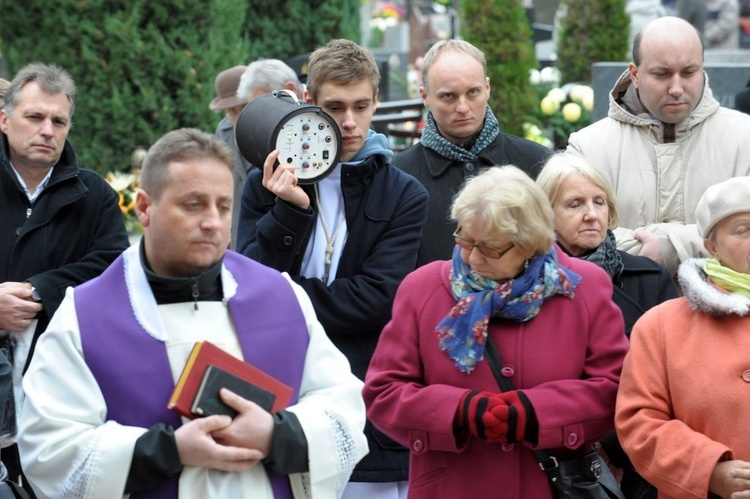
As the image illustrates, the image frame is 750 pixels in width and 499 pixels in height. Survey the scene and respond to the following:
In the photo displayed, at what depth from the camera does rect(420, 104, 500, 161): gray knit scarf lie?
5465 mm

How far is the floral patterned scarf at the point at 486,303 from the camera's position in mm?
3898

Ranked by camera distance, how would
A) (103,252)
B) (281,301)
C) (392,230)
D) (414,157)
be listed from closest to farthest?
(281,301) < (392,230) < (103,252) < (414,157)

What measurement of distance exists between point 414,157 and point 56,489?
2592 mm

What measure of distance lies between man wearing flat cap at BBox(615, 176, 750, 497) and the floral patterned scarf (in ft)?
1.03

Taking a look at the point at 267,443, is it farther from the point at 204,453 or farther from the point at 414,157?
the point at 414,157

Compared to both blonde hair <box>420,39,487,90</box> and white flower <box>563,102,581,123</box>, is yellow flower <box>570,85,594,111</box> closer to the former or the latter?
white flower <box>563,102,581,123</box>

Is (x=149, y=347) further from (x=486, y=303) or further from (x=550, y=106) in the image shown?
(x=550, y=106)

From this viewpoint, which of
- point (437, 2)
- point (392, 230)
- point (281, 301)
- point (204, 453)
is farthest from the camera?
point (437, 2)

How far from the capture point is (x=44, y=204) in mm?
5293

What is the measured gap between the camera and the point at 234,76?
877 centimetres

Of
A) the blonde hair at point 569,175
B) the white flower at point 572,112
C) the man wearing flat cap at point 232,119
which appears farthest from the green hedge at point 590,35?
the blonde hair at point 569,175

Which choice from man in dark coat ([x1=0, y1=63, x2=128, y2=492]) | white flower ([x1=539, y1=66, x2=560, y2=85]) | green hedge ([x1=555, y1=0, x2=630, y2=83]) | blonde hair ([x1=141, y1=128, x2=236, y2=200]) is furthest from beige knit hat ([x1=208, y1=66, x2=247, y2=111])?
green hedge ([x1=555, y1=0, x2=630, y2=83])

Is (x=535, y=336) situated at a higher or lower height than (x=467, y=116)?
lower

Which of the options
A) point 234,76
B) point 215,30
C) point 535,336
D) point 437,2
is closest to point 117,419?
point 535,336
